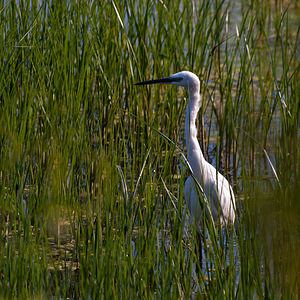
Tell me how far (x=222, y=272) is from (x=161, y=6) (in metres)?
2.33

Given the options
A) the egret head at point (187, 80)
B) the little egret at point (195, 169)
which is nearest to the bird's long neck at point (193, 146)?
the little egret at point (195, 169)

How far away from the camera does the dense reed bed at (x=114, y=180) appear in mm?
2033

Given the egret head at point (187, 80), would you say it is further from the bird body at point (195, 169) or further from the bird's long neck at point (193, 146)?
the bird's long neck at point (193, 146)

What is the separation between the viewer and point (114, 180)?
106 inches

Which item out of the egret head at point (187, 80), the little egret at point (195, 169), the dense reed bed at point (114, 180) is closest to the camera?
the dense reed bed at point (114, 180)

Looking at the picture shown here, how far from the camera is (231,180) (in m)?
4.14

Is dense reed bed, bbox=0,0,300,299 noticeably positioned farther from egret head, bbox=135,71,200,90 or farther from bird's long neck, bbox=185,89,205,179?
egret head, bbox=135,71,200,90

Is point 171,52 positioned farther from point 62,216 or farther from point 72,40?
point 62,216

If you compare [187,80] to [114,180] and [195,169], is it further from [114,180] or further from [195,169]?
[114,180]

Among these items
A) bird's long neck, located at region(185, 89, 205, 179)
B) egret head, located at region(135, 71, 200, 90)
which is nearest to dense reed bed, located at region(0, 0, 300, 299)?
bird's long neck, located at region(185, 89, 205, 179)

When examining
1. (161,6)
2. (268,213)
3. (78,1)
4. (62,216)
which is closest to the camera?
(268,213)

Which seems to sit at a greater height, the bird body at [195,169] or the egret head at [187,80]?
the egret head at [187,80]

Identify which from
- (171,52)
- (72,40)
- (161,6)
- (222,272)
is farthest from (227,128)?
(222,272)

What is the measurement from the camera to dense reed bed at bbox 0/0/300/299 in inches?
80.0
